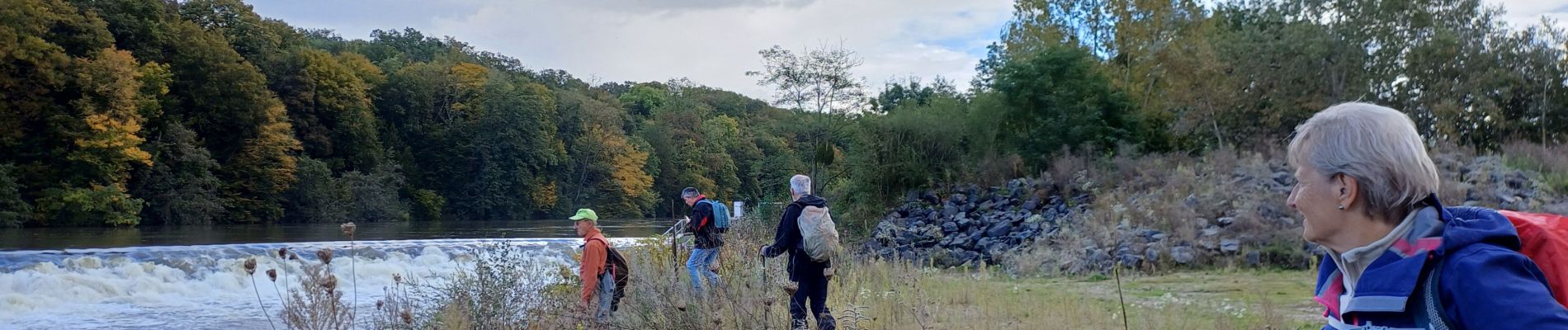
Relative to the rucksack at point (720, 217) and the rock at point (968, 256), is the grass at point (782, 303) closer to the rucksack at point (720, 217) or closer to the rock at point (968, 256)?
the rucksack at point (720, 217)

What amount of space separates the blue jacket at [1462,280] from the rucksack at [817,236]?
5.41 meters

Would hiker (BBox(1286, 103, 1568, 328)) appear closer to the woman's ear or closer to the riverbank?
the woman's ear

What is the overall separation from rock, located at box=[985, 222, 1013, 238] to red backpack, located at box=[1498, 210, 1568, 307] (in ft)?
65.4

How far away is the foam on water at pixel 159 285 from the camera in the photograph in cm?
1478

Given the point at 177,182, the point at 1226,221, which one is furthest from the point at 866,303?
the point at 177,182

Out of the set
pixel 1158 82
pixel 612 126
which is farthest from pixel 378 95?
pixel 1158 82

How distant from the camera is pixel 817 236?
23.4 ft

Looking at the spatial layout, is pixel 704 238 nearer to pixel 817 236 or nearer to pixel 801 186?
pixel 801 186

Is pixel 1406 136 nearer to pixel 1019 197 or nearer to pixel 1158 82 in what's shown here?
pixel 1019 197

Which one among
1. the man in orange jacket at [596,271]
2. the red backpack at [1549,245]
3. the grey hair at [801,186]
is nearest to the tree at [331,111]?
the man in orange jacket at [596,271]

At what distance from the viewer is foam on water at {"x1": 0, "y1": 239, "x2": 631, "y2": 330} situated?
1478cm

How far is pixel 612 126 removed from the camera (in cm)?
7206

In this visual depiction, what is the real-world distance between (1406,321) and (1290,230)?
1381 centimetres

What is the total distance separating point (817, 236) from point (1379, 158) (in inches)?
214
